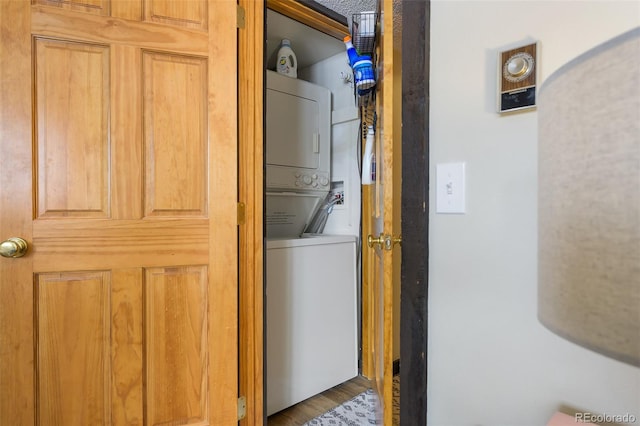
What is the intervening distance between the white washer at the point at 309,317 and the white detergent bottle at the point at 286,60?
47.5 inches

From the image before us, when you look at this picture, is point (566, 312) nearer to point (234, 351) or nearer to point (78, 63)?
point (234, 351)

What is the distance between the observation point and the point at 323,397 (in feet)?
6.03

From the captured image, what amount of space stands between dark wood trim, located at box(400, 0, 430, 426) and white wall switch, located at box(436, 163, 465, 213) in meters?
0.03

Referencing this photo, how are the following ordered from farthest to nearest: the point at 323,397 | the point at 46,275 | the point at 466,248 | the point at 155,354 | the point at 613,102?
the point at 323,397, the point at 155,354, the point at 46,275, the point at 466,248, the point at 613,102

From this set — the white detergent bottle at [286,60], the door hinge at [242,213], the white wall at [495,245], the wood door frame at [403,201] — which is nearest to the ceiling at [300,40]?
the white detergent bottle at [286,60]

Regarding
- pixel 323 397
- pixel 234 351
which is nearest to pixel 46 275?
pixel 234 351

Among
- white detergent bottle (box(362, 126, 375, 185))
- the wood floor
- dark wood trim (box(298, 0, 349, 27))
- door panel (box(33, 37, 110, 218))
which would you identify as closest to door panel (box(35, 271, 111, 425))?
door panel (box(33, 37, 110, 218))

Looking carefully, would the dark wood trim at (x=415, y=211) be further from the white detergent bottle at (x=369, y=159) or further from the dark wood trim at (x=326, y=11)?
the dark wood trim at (x=326, y=11)

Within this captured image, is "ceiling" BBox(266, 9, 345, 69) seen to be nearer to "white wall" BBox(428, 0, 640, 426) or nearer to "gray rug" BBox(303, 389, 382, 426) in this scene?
"white wall" BBox(428, 0, 640, 426)

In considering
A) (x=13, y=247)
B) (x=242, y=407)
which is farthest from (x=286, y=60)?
(x=242, y=407)

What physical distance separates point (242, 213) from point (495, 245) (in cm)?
95

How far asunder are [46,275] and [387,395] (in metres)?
1.26

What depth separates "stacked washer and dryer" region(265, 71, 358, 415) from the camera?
1663 millimetres

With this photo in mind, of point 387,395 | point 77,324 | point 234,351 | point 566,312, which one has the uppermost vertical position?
point 566,312
